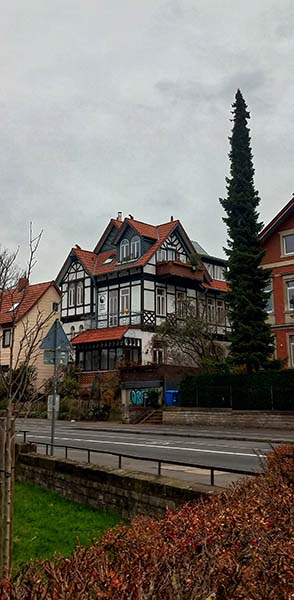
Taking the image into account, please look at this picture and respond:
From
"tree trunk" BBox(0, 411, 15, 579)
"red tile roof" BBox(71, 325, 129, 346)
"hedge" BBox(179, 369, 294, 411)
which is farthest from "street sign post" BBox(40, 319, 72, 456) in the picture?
"red tile roof" BBox(71, 325, 129, 346)

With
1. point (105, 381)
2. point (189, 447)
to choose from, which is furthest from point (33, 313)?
point (189, 447)

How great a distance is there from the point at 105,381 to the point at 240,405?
11870 millimetres

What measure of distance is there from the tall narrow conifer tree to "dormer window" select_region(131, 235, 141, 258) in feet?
40.3

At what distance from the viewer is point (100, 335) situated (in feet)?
144

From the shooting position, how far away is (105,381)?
3997 centimetres

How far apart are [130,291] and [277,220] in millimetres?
13057

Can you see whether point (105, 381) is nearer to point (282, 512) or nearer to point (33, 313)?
point (33, 313)

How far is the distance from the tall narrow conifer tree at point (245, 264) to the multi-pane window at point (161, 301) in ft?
37.7

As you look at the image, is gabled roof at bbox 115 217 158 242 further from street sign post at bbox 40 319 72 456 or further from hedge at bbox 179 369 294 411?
street sign post at bbox 40 319 72 456

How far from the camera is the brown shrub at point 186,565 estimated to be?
8.29 feet

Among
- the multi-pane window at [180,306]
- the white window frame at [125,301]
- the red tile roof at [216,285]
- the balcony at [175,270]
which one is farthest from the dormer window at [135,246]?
the red tile roof at [216,285]

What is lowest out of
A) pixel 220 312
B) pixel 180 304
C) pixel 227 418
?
pixel 227 418

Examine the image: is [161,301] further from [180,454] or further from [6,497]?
[6,497]

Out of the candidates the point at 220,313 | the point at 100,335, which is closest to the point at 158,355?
the point at 100,335
